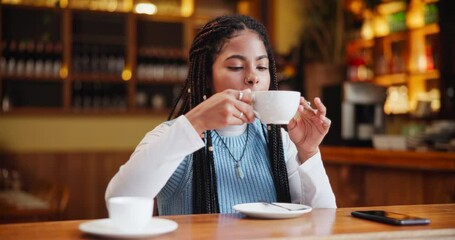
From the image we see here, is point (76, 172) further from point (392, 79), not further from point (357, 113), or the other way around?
point (392, 79)

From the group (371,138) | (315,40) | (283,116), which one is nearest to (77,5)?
(315,40)

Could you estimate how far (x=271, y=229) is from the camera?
1114 millimetres

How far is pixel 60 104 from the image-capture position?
577 cm

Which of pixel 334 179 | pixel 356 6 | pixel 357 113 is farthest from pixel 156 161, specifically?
pixel 356 6

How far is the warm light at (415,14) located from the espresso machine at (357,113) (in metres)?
1.62

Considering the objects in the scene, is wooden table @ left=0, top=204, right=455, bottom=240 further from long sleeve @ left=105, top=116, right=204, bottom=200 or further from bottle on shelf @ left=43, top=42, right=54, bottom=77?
bottle on shelf @ left=43, top=42, right=54, bottom=77

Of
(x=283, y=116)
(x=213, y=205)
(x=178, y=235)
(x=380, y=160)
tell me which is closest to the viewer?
(x=178, y=235)

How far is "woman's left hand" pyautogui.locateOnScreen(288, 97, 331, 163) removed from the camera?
153 centimetres

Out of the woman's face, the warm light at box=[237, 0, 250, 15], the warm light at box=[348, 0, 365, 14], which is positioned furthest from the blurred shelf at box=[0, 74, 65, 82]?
the woman's face

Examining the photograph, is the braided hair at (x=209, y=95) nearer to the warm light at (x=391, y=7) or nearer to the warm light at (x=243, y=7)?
the warm light at (x=391, y=7)

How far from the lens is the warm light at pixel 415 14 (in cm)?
550

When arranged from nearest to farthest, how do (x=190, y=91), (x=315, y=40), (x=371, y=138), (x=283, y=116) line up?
(x=283, y=116)
(x=190, y=91)
(x=371, y=138)
(x=315, y=40)

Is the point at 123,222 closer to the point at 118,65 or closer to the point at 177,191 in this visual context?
the point at 177,191

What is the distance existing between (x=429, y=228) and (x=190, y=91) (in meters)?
0.86
